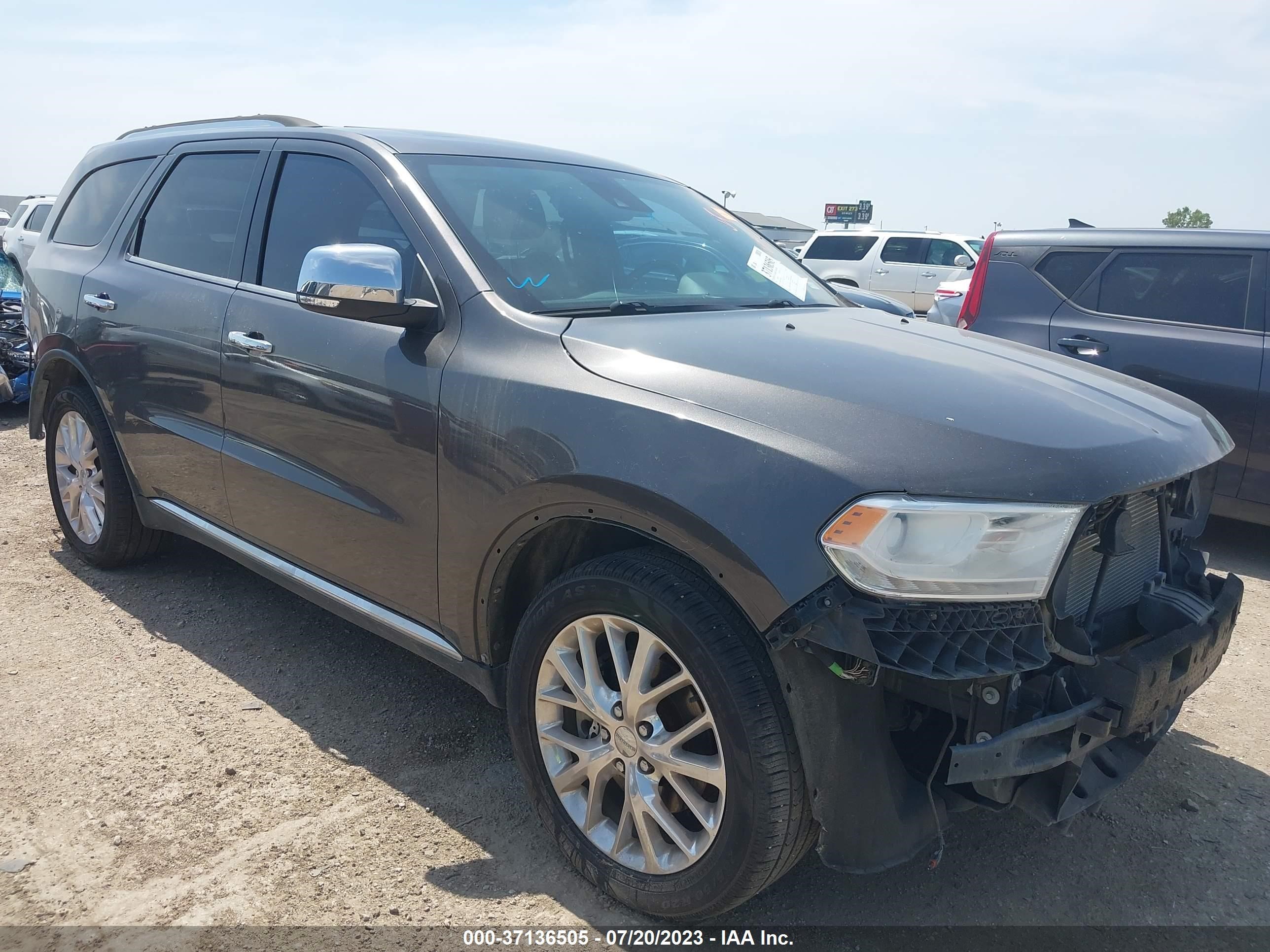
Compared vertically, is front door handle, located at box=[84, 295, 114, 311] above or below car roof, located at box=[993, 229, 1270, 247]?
below

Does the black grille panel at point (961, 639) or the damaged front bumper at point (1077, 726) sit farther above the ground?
the black grille panel at point (961, 639)

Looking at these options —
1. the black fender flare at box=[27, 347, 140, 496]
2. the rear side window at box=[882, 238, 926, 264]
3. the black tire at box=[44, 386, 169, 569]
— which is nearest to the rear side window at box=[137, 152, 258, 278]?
the black fender flare at box=[27, 347, 140, 496]

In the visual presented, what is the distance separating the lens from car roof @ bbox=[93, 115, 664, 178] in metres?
3.19

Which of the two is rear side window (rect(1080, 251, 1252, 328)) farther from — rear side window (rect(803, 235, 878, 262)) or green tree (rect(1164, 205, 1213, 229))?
green tree (rect(1164, 205, 1213, 229))

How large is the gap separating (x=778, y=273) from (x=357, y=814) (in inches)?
90.0

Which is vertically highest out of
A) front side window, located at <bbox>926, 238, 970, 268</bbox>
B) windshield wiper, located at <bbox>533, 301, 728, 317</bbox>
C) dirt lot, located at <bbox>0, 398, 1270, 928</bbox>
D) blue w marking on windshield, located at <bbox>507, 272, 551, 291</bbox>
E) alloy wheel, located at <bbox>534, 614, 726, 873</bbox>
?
front side window, located at <bbox>926, 238, 970, 268</bbox>

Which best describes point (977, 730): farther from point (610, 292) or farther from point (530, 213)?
point (530, 213)

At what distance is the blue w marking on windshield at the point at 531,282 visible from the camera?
2717 millimetres

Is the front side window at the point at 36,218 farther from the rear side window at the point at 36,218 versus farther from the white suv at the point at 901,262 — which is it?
the white suv at the point at 901,262

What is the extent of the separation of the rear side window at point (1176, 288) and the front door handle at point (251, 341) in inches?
178

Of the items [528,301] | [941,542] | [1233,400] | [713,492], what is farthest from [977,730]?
[1233,400]

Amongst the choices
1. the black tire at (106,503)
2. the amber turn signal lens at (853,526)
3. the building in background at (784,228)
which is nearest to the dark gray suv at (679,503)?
the amber turn signal lens at (853,526)

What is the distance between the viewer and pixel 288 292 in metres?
3.24

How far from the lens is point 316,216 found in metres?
3.27
